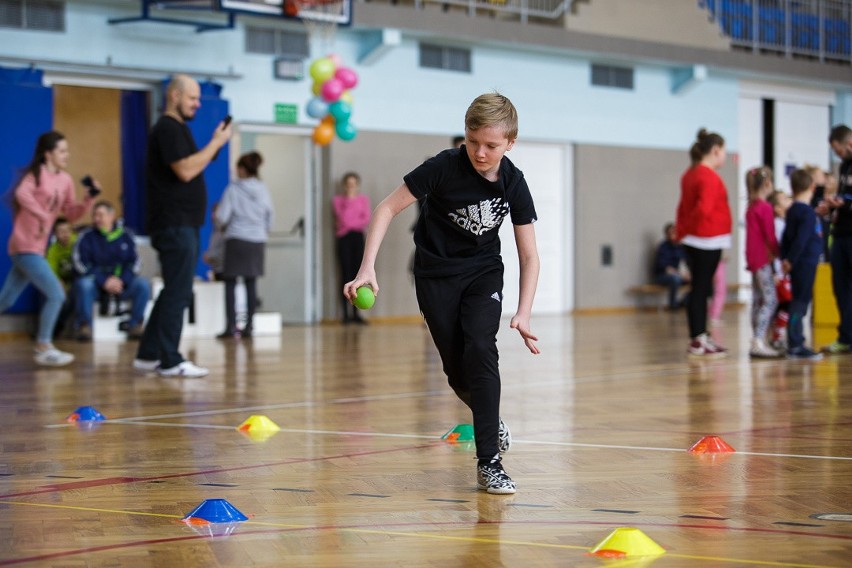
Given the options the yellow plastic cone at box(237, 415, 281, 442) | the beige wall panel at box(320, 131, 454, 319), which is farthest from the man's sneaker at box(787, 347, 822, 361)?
the beige wall panel at box(320, 131, 454, 319)

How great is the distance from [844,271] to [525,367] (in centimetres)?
248

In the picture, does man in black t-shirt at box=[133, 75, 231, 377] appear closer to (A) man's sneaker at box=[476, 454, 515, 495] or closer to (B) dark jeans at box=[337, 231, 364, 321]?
(A) man's sneaker at box=[476, 454, 515, 495]

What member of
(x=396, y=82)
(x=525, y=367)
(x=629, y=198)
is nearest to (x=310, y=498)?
(x=525, y=367)

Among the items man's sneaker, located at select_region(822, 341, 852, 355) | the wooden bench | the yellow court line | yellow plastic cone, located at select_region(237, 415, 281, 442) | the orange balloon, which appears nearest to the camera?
the yellow court line

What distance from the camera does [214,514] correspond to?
316 centimetres

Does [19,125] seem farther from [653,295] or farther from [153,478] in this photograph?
[653,295]

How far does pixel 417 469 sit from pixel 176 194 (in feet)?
11.6

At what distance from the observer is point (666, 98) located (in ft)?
58.9

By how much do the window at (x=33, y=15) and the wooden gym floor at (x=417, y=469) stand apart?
5.37 metres

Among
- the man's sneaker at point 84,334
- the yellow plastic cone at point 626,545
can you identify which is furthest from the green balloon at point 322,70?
the yellow plastic cone at point 626,545

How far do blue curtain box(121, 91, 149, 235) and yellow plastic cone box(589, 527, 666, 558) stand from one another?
35.2ft

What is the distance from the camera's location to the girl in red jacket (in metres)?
8.55

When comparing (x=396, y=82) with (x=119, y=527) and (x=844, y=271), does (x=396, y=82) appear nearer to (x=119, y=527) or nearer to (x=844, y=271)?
(x=844, y=271)

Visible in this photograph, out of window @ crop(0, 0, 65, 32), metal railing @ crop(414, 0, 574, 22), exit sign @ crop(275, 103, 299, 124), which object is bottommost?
exit sign @ crop(275, 103, 299, 124)
